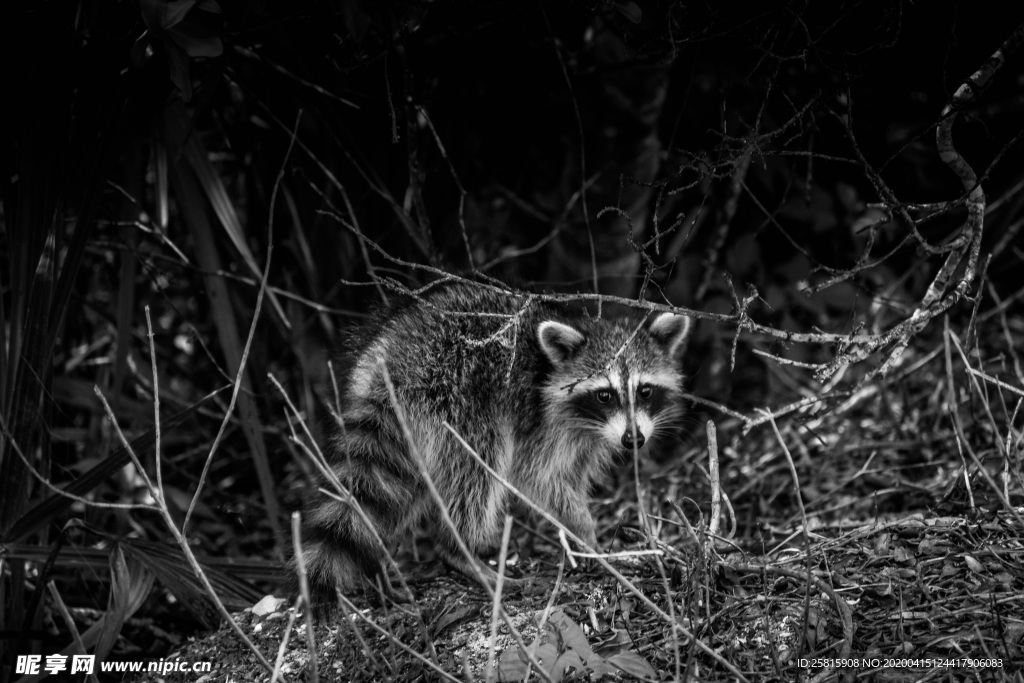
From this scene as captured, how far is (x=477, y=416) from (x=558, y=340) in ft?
1.55

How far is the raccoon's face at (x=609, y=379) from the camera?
357cm

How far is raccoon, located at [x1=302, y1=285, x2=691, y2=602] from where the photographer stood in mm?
3193

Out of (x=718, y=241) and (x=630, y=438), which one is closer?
(x=630, y=438)

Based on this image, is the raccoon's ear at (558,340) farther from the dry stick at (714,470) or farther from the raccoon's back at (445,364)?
the dry stick at (714,470)

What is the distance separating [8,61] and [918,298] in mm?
4206

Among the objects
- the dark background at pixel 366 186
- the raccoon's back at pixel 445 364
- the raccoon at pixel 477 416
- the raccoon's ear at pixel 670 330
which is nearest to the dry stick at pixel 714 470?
the raccoon at pixel 477 416

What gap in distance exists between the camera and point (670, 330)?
12.8 ft

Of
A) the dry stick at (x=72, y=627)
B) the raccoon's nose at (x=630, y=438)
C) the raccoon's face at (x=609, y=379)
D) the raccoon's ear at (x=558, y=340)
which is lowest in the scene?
the dry stick at (x=72, y=627)

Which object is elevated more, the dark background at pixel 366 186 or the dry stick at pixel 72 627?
the dark background at pixel 366 186

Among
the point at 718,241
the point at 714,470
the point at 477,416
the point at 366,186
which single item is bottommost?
the point at 477,416

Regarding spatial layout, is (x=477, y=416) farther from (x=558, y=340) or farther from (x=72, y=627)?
(x=72, y=627)

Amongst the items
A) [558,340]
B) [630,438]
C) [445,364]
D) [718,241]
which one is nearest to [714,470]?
[630,438]

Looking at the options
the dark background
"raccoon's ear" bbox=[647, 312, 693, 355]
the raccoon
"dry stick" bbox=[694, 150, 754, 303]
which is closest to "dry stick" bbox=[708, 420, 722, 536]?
the raccoon

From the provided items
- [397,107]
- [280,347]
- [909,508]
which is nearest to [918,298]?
[909,508]
